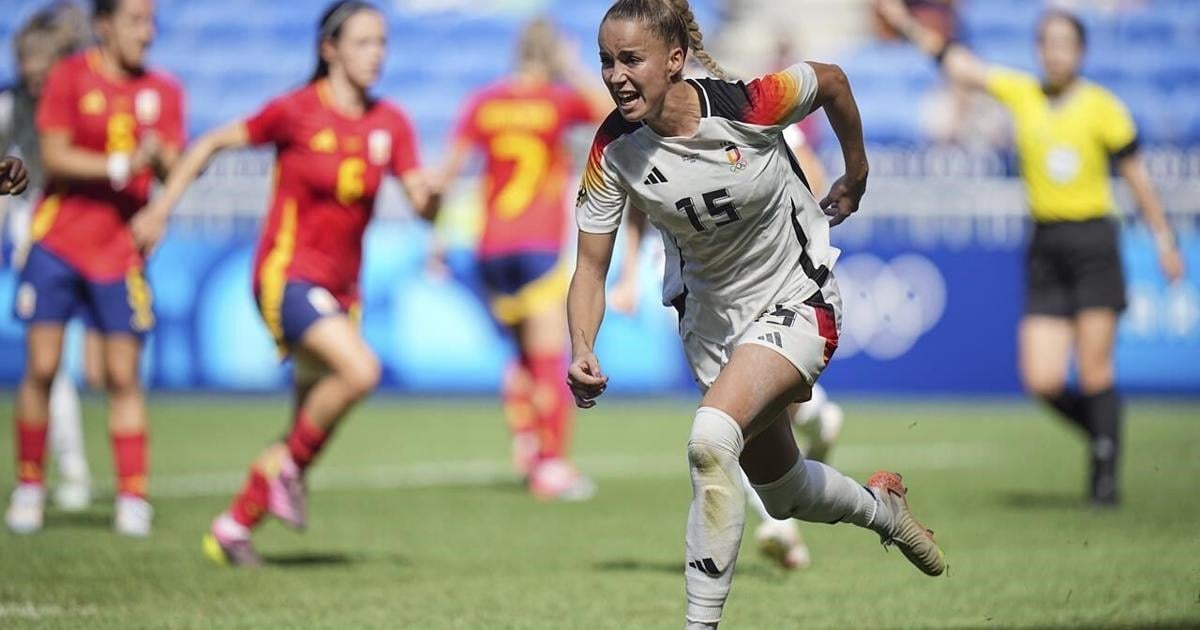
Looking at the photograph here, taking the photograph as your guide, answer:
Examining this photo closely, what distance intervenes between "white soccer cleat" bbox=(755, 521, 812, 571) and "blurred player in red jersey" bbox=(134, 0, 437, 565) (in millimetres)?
1858

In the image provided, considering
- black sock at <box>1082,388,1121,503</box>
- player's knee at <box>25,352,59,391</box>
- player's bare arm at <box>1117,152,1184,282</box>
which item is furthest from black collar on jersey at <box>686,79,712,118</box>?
player's bare arm at <box>1117,152,1184,282</box>

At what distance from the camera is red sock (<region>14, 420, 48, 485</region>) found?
9234mm

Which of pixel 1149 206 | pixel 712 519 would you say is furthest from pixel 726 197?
pixel 1149 206

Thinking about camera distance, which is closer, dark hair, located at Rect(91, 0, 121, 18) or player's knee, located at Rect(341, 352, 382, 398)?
player's knee, located at Rect(341, 352, 382, 398)

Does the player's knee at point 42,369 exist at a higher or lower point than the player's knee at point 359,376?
lower

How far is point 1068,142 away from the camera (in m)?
10.5

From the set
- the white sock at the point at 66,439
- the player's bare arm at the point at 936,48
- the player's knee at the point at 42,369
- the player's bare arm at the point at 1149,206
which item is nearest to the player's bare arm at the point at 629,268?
the player's bare arm at the point at 936,48

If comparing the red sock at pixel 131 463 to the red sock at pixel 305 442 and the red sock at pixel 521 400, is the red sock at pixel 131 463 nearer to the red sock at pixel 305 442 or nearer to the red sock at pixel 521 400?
the red sock at pixel 305 442

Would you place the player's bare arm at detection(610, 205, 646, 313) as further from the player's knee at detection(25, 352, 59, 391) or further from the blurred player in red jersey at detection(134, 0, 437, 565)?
the player's knee at detection(25, 352, 59, 391)

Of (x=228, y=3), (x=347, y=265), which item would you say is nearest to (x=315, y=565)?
(x=347, y=265)

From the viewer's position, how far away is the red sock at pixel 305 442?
7824 millimetres

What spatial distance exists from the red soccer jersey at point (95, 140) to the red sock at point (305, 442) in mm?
→ 1755

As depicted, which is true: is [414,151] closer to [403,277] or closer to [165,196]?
[165,196]

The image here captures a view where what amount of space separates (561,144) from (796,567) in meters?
5.00
